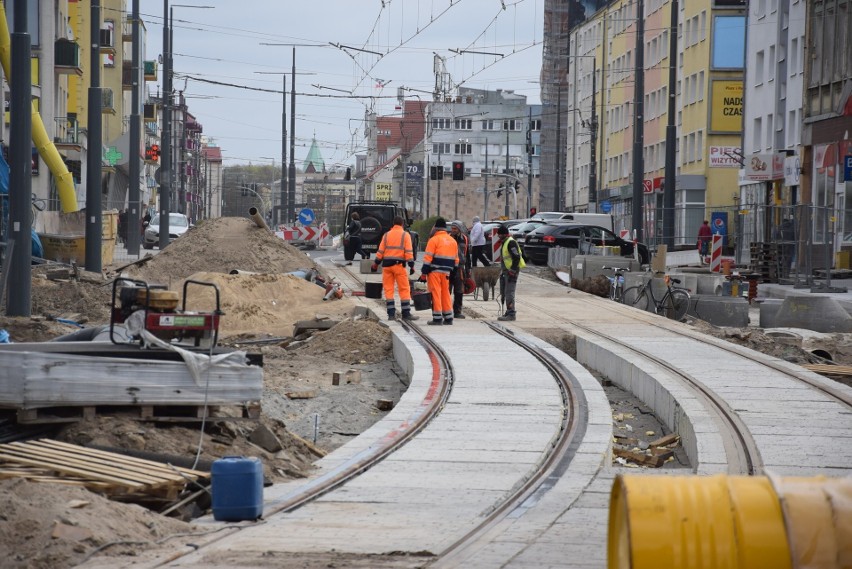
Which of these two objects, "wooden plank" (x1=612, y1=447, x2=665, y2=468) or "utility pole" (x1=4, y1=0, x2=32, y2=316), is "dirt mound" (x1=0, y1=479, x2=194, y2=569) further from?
"utility pole" (x1=4, y1=0, x2=32, y2=316)

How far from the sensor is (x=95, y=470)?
956 cm

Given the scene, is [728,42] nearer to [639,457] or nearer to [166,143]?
[166,143]

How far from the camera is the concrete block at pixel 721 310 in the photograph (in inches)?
1158

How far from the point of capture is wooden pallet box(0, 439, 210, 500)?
30.4ft

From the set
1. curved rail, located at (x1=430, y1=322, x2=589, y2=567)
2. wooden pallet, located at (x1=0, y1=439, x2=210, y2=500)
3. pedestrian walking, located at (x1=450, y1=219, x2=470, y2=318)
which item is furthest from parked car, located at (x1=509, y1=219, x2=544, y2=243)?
wooden pallet, located at (x1=0, y1=439, x2=210, y2=500)

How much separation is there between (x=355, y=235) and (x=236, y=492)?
128 ft

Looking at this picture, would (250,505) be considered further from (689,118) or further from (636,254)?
(689,118)

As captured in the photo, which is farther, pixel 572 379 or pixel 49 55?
pixel 49 55

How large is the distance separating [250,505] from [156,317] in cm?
329

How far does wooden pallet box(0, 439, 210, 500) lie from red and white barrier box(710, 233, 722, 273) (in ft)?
91.4

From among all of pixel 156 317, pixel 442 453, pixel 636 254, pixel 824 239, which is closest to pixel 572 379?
pixel 442 453

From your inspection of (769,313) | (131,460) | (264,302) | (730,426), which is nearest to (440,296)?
(264,302)

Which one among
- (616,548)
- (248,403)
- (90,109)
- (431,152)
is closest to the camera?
(616,548)

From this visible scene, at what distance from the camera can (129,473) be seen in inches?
379
